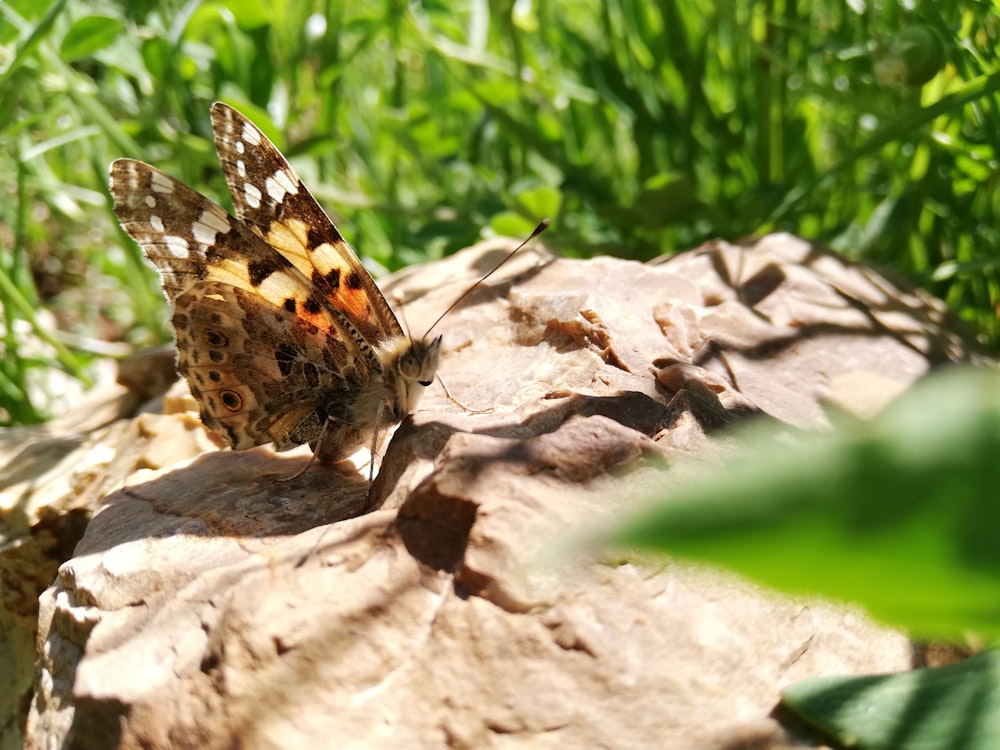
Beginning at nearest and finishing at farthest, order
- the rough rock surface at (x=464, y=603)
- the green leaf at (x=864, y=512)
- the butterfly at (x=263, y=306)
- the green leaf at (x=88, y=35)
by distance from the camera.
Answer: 1. the green leaf at (x=864, y=512)
2. the rough rock surface at (x=464, y=603)
3. the butterfly at (x=263, y=306)
4. the green leaf at (x=88, y=35)

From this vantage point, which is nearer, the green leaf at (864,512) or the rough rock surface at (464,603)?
the green leaf at (864,512)

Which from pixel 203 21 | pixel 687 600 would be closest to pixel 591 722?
pixel 687 600

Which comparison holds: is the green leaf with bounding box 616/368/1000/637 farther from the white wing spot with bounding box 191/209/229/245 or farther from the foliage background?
the foliage background

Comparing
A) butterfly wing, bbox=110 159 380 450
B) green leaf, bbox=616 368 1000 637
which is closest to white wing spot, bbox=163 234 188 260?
butterfly wing, bbox=110 159 380 450

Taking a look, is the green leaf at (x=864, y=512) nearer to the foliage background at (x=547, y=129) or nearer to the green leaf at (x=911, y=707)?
the green leaf at (x=911, y=707)

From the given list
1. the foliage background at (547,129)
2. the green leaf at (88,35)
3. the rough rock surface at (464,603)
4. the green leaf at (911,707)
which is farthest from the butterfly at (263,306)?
the green leaf at (911,707)

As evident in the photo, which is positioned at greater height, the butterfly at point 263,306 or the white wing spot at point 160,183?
the white wing spot at point 160,183

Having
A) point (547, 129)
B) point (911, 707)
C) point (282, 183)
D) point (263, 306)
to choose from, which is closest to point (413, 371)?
point (263, 306)
